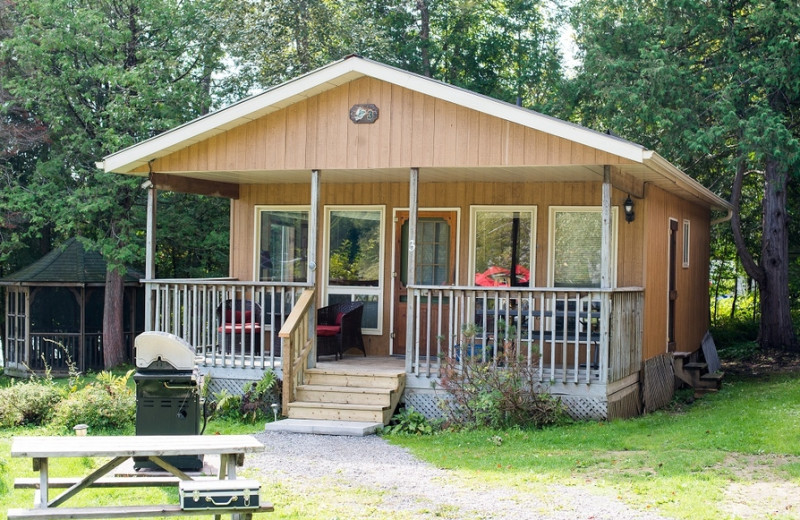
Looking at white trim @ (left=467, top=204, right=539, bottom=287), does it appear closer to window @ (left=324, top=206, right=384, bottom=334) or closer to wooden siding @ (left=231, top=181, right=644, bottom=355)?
wooden siding @ (left=231, top=181, right=644, bottom=355)

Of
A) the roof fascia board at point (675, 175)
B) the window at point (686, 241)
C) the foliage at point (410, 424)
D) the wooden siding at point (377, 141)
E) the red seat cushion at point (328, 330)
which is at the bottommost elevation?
the foliage at point (410, 424)

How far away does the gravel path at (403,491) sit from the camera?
6.46 m

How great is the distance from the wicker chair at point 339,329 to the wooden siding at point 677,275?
3.71 m

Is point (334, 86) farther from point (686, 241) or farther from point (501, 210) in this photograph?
point (686, 241)

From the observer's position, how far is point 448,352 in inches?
426

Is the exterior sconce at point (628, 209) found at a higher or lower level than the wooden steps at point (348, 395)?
higher

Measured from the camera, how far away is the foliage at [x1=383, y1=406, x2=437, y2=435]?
10.0m

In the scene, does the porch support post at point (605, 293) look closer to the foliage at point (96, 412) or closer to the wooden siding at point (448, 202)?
the wooden siding at point (448, 202)

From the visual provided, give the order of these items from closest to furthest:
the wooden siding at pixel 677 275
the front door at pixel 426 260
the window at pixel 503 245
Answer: the wooden siding at pixel 677 275
the window at pixel 503 245
the front door at pixel 426 260

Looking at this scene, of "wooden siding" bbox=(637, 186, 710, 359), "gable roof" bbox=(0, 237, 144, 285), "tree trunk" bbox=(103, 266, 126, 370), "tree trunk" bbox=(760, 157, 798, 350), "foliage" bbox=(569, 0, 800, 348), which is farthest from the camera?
"tree trunk" bbox=(760, 157, 798, 350)

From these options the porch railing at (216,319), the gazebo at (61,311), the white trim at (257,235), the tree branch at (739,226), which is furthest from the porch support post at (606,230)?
the gazebo at (61,311)

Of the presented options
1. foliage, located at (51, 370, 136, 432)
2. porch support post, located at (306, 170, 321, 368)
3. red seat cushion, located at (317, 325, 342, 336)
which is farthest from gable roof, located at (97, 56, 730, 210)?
foliage, located at (51, 370, 136, 432)

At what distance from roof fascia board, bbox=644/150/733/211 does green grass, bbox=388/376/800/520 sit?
279cm

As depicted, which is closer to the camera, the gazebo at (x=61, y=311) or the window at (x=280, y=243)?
the window at (x=280, y=243)
